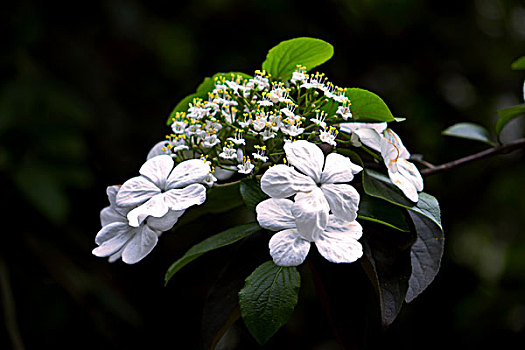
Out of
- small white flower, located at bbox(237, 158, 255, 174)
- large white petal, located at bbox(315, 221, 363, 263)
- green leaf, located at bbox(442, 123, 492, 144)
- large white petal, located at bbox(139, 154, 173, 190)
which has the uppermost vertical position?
large white petal, located at bbox(139, 154, 173, 190)

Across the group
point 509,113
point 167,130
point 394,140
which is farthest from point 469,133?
point 167,130

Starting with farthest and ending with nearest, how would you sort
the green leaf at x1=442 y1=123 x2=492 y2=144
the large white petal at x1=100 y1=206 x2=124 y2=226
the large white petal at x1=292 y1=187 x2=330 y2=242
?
the green leaf at x1=442 y1=123 x2=492 y2=144
the large white petal at x1=100 y1=206 x2=124 y2=226
the large white petal at x1=292 y1=187 x2=330 y2=242

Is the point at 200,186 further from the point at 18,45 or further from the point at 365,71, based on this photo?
the point at 365,71

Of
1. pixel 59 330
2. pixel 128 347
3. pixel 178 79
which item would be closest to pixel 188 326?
pixel 128 347

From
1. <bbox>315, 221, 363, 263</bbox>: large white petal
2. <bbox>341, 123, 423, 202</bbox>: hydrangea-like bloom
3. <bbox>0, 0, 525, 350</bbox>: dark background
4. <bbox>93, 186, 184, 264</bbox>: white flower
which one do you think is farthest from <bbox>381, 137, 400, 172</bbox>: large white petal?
<bbox>0, 0, 525, 350</bbox>: dark background

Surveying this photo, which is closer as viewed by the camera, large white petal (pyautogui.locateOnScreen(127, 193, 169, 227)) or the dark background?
large white petal (pyautogui.locateOnScreen(127, 193, 169, 227))

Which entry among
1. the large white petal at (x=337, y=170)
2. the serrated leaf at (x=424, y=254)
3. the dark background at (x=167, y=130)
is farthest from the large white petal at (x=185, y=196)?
the dark background at (x=167, y=130)

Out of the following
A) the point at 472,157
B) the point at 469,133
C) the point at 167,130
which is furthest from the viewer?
the point at 167,130

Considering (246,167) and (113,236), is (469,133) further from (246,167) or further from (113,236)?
(113,236)

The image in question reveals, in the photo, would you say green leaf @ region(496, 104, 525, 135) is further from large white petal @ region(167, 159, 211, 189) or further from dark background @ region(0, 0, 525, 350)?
dark background @ region(0, 0, 525, 350)
